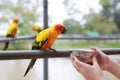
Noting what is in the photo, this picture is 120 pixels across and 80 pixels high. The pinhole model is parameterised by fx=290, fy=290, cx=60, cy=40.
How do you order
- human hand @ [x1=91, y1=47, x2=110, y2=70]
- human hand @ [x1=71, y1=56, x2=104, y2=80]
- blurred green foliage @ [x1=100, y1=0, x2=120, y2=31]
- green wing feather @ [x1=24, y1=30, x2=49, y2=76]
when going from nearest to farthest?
human hand @ [x1=71, y1=56, x2=104, y2=80] → human hand @ [x1=91, y1=47, x2=110, y2=70] → green wing feather @ [x1=24, y1=30, x2=49, y2=76] → blurred green foliage @ [x1=100, y1=0, x2=120, y2=31]

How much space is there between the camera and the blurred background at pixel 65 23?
938mm

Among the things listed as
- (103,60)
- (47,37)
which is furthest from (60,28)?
(103,60)

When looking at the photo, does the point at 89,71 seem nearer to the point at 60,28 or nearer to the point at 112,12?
the point at 60,28

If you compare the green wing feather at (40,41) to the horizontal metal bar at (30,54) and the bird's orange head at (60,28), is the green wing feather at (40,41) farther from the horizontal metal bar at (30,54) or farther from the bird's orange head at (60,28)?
the horizontal metal bar at (30,54)

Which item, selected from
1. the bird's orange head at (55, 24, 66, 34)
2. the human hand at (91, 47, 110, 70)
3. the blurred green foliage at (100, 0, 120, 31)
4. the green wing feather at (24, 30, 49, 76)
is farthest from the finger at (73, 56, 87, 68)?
the blurred green foliage at (100, 0, 120, 31)

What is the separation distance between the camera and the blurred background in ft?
3.08

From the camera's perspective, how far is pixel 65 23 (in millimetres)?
7410

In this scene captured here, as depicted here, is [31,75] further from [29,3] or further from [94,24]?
[94,24]

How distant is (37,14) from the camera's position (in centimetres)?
895

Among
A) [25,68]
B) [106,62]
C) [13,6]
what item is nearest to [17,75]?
[25,68]

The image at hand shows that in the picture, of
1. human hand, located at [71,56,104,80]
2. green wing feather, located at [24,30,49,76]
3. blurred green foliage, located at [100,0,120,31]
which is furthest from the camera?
blurred green foliage, located at [100,0,120,31]

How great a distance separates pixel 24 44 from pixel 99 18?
10236 millimetres

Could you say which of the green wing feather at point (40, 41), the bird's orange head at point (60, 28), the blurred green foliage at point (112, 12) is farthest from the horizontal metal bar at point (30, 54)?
the blurred green foliage at point (112, 12)

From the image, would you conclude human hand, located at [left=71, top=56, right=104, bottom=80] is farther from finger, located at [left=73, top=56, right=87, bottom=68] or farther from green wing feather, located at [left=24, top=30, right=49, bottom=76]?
green wing feather, located at [left=24, top=30, right=49, bottom=76]
